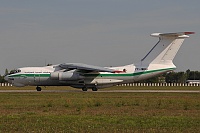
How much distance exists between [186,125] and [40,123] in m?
5.09

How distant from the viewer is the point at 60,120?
16.2 metres

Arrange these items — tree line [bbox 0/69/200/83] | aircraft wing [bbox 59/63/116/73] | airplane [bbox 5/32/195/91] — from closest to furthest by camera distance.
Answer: aircraft wing [bbox 59/63/116/73] → airplane [bbox 5/32/195/91] → tree line [bbox 0/69/200/83]

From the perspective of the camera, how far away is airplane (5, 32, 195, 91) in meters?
50.4

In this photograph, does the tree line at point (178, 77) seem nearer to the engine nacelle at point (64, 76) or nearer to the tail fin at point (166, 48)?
the tail fin at point (166, 48)

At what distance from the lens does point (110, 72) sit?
49.8 meters

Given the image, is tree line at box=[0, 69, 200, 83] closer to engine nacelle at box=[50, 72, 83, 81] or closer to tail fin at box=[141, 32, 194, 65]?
tail fin at box=[141, 32, 194, 65]

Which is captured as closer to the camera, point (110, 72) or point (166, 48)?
point (110, 72)

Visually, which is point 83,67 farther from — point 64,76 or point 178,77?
point 178,77

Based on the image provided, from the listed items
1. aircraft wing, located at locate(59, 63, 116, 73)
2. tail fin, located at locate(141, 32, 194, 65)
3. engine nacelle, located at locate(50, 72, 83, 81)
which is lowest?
engine nacelle, located at locate(50, 72, 83, 81)

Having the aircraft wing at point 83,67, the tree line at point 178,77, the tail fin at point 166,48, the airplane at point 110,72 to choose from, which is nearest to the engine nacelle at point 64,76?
the airplane at point 110,72

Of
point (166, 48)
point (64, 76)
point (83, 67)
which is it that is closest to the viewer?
point (64, 76)

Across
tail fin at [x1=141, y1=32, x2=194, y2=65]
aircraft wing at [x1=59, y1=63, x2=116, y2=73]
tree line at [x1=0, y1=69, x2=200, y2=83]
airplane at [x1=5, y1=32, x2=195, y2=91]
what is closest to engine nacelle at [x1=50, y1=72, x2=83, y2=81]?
airplane at [x1=5, y1=32, x2=195, y2=91]

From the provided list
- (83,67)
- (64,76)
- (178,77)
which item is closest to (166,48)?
(83,67)

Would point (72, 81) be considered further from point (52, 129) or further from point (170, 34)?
point (52, 129)
